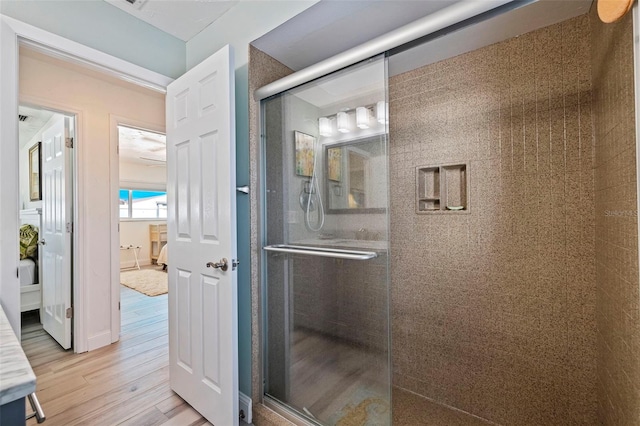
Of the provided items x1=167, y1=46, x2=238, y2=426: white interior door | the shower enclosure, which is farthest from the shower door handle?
x1=167, y1=46, x2=238, y2=426: white interior door

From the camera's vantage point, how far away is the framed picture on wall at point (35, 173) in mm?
3357

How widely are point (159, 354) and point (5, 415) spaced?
2266 mm

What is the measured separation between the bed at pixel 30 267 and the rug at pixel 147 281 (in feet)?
4.23

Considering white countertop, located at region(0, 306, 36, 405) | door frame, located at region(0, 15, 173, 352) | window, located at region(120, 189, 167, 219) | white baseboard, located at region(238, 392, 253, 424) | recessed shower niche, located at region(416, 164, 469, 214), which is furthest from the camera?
window, located at region(120, 189, 167, 219)

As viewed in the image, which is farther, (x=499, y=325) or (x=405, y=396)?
(x=405, y=396)

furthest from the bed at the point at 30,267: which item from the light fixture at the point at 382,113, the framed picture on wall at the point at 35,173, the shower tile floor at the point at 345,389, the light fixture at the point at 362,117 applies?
the light fixture at the point at 382,113

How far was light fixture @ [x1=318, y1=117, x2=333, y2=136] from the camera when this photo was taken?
64.1 inches

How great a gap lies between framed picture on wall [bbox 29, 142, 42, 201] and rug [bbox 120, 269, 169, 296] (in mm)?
1865

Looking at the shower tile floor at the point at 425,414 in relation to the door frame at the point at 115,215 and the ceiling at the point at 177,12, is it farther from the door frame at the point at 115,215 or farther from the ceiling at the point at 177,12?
the ceiling at the point at 177,12

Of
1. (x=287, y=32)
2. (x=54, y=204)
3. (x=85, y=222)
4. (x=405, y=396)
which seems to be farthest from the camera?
(x=54, y=204)

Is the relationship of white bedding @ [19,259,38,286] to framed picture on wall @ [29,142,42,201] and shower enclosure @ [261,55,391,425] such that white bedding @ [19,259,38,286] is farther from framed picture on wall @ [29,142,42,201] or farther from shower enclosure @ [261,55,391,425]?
shower enclosure @ [261,55,391,425]

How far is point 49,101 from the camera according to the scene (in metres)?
2.46

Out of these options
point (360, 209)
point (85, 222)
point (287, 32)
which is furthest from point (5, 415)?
point (85, 222)

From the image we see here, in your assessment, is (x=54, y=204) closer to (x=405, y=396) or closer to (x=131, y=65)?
(x=131, y=65)
